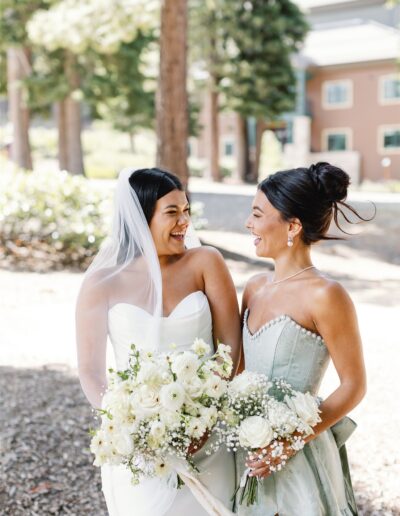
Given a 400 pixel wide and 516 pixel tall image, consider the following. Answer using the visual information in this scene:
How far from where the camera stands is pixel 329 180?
2586 mm

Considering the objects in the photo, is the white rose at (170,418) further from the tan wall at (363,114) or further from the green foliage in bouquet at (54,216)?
the tan wall at (363,114)

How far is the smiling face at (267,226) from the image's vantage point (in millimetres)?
2633

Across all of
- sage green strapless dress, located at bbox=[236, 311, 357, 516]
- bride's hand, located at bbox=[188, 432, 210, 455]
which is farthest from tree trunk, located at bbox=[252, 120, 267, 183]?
bride's hand, located at bbox=[188, 432, 210, 455]

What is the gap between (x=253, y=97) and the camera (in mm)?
30359

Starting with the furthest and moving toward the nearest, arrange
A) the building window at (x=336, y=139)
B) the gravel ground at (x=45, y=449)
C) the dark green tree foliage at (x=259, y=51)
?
1. the building window at (x=336, y=139)
2. the dark green tree foliage at (x=259, y=51)
3. the gravel ground at (x=45, y=449)

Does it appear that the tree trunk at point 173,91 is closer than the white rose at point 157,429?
No

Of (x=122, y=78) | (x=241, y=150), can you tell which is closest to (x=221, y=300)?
(x=122, y=78)

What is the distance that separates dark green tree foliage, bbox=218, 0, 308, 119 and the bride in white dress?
27.4m

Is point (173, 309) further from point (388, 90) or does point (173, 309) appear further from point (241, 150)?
point (388, 90)

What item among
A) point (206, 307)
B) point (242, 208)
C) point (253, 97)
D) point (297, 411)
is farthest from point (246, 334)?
point (253, 97)

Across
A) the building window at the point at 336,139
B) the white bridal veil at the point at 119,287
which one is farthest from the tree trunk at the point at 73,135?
the white bridal veil at the point at 119,287

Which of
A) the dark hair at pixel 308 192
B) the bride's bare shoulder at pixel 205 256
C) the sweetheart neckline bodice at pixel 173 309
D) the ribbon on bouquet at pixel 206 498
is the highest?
the dark hair at pixel 308 192

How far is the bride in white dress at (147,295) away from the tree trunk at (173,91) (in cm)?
916

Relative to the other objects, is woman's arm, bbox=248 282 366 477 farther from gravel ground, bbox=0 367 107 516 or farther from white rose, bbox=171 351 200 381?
gravel ground, bbox=0 367 107 516
